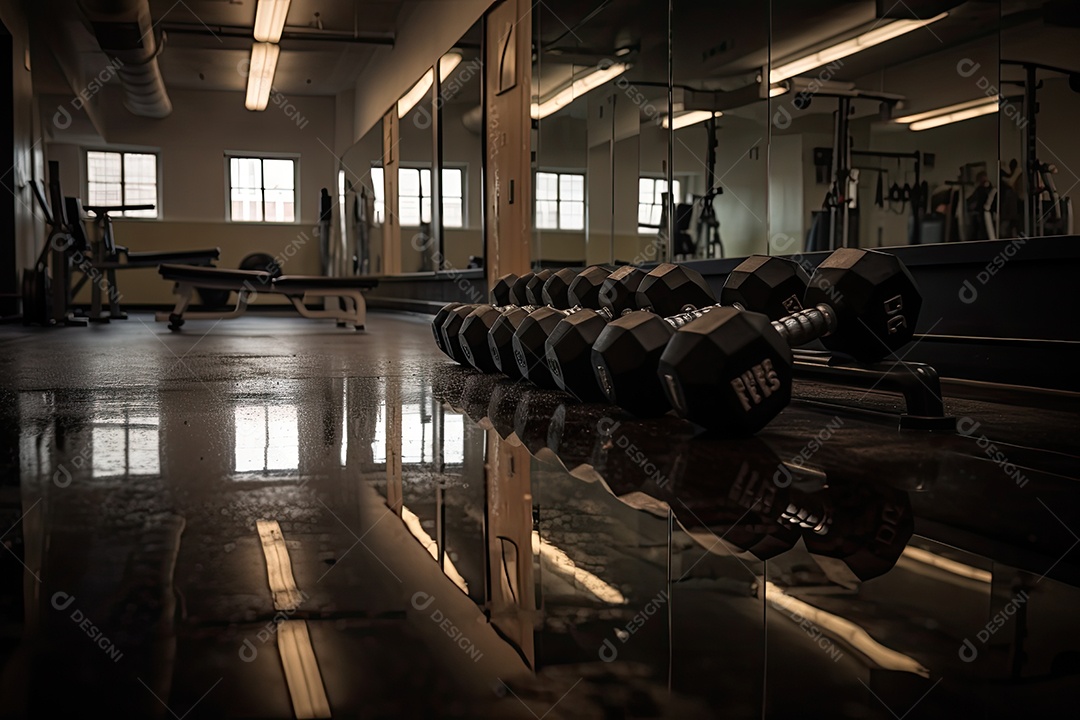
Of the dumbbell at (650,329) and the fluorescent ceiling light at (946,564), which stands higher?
the dumbbell at (650,329)

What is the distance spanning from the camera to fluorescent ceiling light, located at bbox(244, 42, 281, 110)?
11320 millimetres

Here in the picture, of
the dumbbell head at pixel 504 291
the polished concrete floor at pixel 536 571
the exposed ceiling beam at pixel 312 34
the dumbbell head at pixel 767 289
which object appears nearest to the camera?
the polished concrete floor at pixel 536 571

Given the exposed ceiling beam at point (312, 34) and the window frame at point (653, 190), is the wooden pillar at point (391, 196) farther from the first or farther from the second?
the window frame at point (653, 190)

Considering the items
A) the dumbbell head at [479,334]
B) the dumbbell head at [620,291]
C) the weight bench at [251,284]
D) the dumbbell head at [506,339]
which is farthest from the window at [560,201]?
the dumbbell head at [506,339]

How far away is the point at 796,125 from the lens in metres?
3.61

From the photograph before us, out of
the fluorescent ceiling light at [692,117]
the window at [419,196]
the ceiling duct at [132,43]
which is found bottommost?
the fluorescent ceiling light at [692,117]

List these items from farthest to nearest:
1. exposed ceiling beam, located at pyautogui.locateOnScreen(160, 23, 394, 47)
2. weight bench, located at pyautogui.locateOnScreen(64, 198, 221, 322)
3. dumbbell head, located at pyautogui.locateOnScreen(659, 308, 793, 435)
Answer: exposed ceiling beam, located at pyautogui.locateOnScreen(160, 23, 394, 47) < weight bench, located at pyautogui.locateOnScreen(64, 198, 221, 322) < dumbbell head, located at pyautogui.locateOnScreen(659, 308, 793, 435)

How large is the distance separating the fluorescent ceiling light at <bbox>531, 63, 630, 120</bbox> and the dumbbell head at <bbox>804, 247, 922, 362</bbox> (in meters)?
3.47

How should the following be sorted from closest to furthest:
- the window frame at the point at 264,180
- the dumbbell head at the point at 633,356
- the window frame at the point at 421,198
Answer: the dumbbell head at the point at 633,356, the window frame at the point at 421,198, the window frame at the point at 264,180

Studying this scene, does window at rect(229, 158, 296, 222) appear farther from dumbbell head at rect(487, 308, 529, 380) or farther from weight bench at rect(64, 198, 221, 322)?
dumbbell head at rect(487, 308, 529, 380)

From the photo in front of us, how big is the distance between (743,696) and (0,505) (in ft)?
3.17

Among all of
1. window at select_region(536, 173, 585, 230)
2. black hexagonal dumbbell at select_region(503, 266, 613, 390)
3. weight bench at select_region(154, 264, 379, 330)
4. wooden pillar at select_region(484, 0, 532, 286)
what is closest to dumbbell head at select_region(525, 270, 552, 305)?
black hexagonal dumbbell at select_region(503, 266, 613, 390)

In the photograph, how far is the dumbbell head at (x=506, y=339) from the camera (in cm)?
263

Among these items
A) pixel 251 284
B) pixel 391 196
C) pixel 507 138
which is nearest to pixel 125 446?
pixel 251 284
